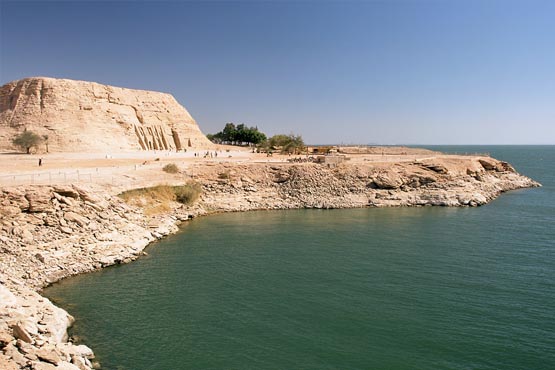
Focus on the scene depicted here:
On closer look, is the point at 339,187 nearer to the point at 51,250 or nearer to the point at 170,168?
the point at 170,168

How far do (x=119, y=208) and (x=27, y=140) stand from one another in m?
29.5

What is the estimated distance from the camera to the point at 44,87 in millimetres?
59406

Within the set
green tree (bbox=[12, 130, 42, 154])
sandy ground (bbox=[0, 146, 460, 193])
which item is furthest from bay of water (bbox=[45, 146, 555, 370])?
green tree (bbox=[12, 130, 42, 154])

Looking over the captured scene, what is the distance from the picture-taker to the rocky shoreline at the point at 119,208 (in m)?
13.5

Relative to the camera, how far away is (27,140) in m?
49.2

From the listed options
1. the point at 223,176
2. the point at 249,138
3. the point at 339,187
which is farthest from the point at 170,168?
the point at 249,138

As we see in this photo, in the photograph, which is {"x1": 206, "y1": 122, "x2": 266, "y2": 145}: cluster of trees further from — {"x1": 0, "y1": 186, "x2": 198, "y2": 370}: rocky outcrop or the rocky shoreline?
{"x1": 0, "y1": 186, "x2": 198, "y2": 370}: rocky outcrop

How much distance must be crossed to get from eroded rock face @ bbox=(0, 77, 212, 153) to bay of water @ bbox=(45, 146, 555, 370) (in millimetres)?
35618

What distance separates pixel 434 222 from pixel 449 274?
47.0 ft

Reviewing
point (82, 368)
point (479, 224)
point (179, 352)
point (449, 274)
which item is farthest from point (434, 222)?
point (82, 368)

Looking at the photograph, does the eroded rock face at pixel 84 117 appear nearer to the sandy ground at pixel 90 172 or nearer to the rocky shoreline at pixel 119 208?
the sandy ground at pixel 90 172

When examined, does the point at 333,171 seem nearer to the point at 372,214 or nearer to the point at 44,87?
the point at 372,214

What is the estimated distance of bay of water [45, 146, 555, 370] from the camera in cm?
1398

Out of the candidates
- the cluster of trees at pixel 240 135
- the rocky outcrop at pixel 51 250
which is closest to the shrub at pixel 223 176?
the rocky outcrop at pixel 51 250
